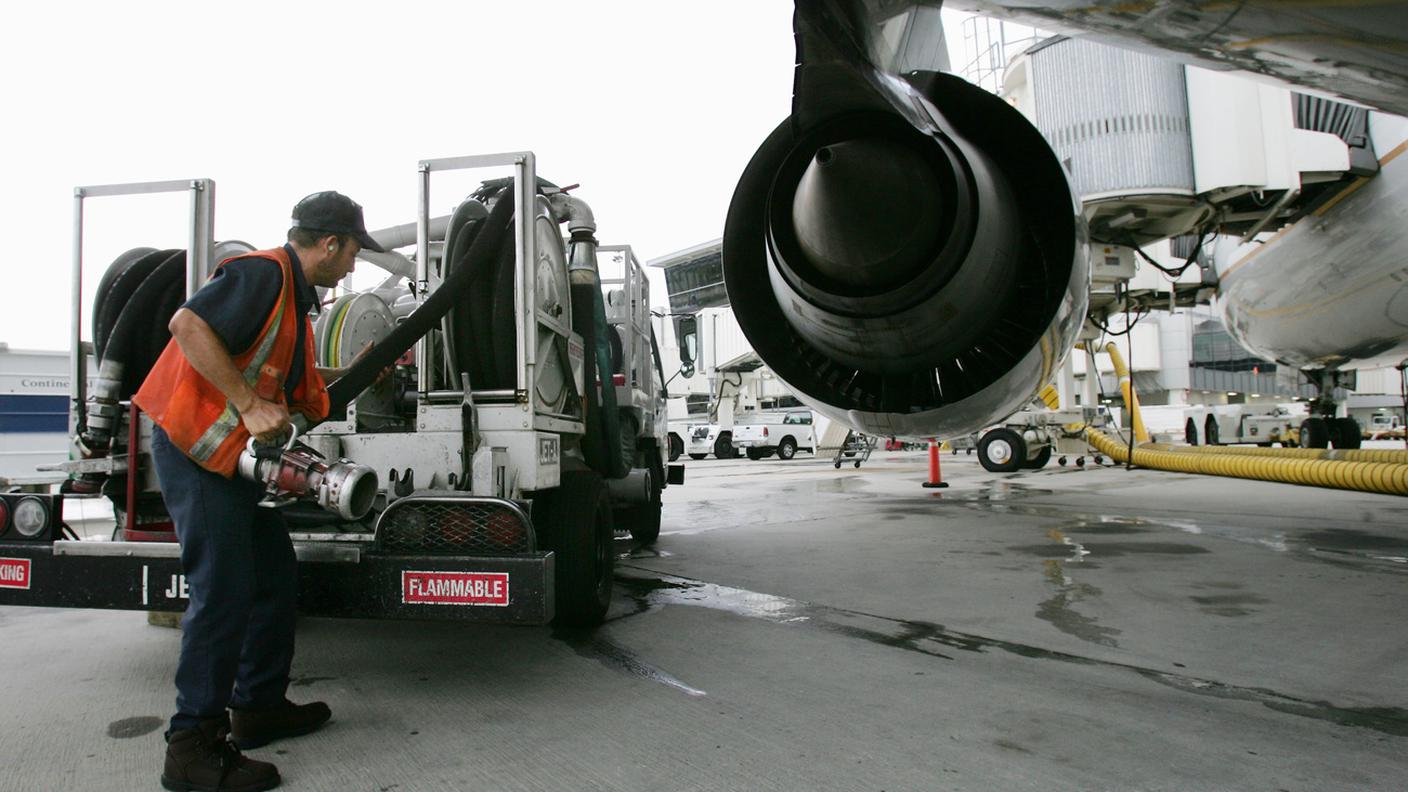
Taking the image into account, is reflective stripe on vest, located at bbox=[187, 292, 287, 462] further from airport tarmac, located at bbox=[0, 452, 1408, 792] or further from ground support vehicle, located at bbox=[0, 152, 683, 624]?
airport tarmac, located at bbox=[0, 452, 1408, 792]

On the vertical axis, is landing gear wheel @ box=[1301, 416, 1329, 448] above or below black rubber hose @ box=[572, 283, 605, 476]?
below

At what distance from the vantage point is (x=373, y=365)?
3.06 meters

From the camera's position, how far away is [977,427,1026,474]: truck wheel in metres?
13.9

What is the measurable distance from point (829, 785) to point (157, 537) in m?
2.86

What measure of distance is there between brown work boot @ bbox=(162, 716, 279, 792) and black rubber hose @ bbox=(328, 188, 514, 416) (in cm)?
115

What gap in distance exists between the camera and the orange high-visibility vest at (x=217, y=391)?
218 cm

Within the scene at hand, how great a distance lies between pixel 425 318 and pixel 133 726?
1.70 metres

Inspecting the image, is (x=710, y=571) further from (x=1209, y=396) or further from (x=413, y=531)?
(x=1209, y=396)

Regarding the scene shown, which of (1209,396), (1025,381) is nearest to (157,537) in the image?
(1025,381)

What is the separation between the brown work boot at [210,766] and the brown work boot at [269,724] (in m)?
0.27

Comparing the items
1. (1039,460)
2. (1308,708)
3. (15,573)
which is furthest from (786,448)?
(15,573)

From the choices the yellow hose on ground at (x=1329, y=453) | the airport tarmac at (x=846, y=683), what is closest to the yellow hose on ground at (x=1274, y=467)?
the yellow hose on ground at (x=1329, y=453)

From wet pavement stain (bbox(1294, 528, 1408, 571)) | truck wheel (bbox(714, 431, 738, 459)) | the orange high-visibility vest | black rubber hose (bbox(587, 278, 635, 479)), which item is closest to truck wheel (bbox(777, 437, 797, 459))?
truck wheel (bbox(714, 431, 738, 459))

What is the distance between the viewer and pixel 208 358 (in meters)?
2.14
